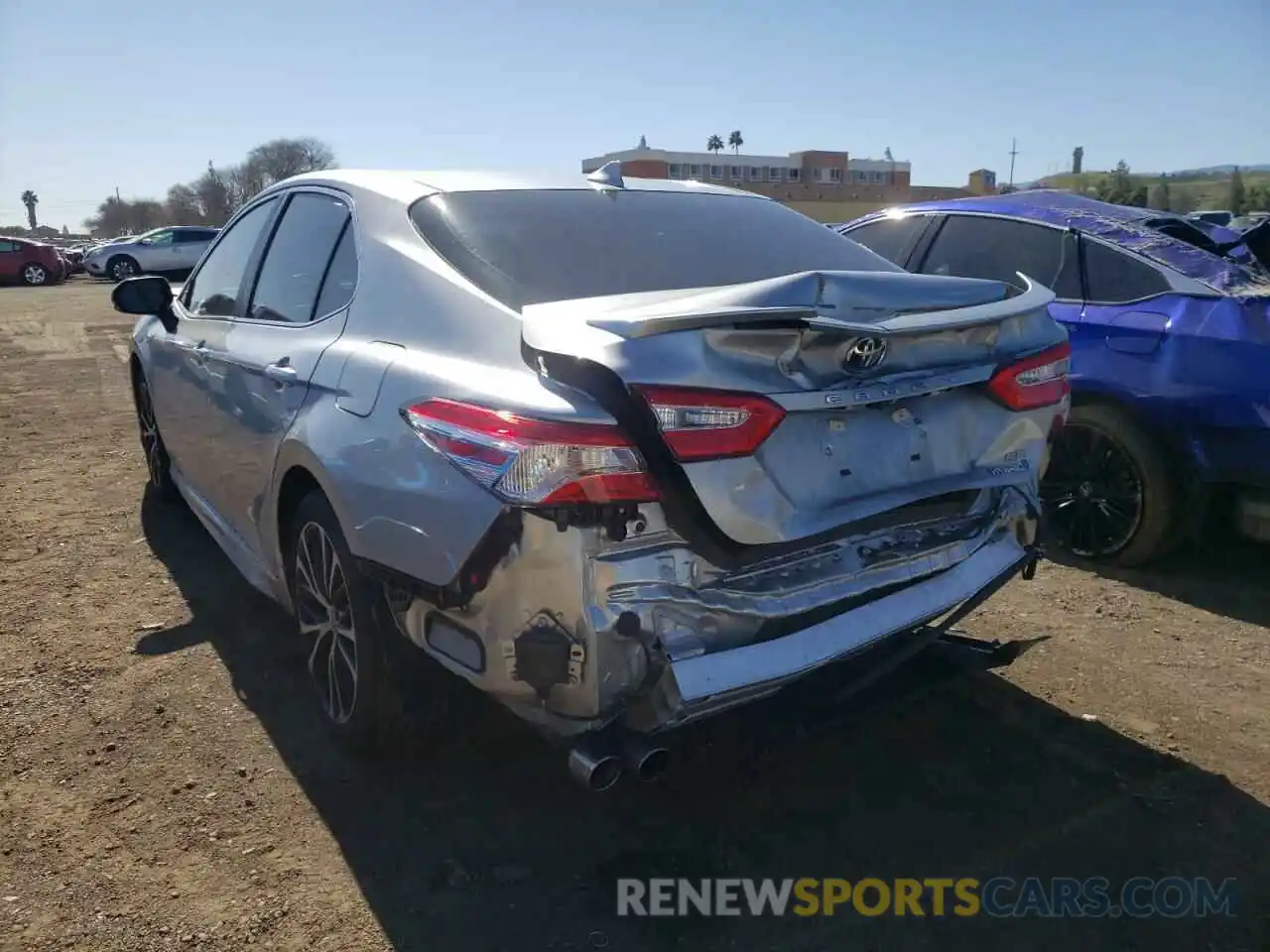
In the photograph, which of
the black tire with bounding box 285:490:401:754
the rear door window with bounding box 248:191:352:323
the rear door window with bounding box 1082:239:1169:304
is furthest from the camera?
the rear door window with bounding box 1082:239:1169:304

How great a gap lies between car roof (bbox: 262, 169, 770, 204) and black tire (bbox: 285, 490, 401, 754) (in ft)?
3.22

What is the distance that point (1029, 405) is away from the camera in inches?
114

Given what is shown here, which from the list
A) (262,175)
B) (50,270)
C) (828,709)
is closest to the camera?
(828,709)

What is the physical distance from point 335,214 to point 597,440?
1.71m

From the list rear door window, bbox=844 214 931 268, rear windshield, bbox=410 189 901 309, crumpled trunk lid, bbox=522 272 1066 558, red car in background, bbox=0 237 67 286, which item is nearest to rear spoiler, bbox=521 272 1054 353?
crumpled trunk lid, bbox=522 272 1066 558

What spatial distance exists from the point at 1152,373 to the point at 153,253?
32.5m

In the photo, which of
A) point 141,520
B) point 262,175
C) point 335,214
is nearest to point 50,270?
point 141,520

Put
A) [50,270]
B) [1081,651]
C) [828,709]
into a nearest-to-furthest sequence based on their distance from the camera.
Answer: [828,709], [1081,651], [50,270]

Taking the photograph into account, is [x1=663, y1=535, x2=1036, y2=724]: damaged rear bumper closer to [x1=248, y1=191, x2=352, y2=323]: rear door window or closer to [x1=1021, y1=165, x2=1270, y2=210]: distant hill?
[x1=248, y1=191, x2=352, y2=323]: rear door window

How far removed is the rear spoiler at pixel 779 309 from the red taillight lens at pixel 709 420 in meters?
0.15

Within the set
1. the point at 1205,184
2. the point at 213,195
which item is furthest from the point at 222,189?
the point at 1205,184

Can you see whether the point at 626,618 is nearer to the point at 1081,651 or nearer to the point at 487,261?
the point at 487,261

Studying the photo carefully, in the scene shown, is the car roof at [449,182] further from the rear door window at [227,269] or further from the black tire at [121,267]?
the black tire at [121,267]

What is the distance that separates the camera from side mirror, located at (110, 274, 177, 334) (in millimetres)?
4633
